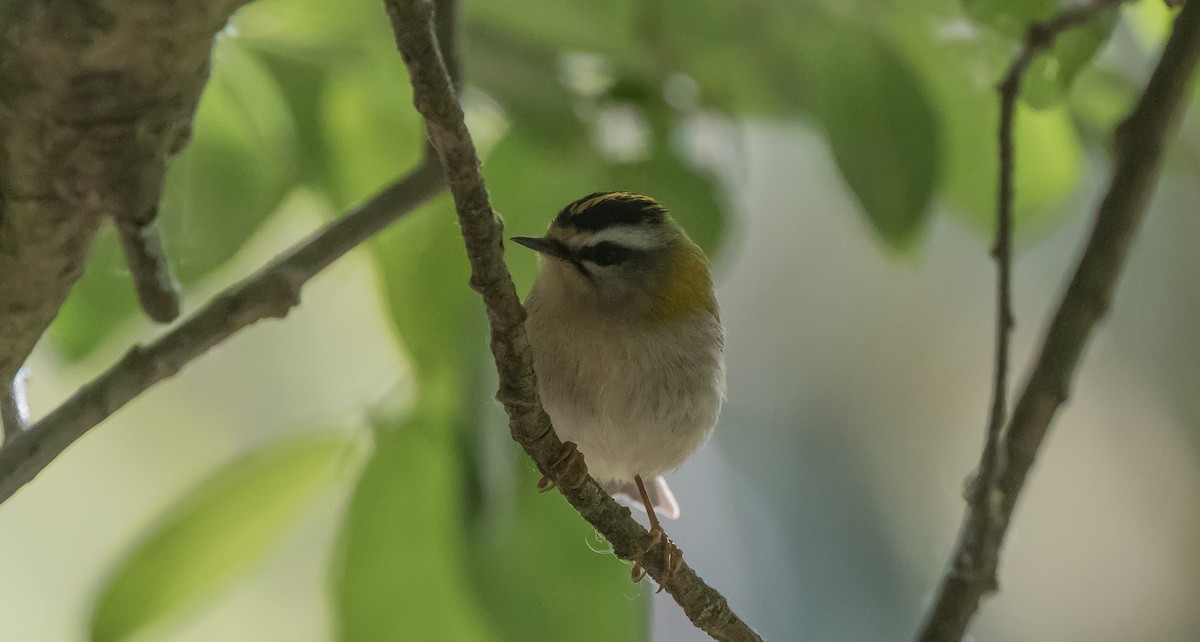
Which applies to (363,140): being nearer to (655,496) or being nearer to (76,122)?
(76,122)

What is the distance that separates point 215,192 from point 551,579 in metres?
0.27

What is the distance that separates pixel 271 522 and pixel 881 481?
876mm

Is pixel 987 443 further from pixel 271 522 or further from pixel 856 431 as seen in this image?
pixel 856 431

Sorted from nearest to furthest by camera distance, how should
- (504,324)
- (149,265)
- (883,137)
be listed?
1. (504,324)
2. (149,265)
3. (883,137)

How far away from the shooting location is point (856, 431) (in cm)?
127

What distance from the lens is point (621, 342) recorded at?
1.97ft

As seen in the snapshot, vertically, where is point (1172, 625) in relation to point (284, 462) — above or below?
below

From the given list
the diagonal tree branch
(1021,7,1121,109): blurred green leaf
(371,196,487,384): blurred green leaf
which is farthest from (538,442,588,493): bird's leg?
(1021,7,1121,109): blurred green leaf

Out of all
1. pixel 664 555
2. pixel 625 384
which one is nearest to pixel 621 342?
pixel 625 384

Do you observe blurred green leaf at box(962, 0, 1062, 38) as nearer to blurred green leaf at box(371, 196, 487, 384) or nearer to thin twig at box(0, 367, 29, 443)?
blurred green leaf at box(371, 196, 487, 384)

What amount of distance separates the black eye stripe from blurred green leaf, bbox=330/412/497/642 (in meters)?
0.13

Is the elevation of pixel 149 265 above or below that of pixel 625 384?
above

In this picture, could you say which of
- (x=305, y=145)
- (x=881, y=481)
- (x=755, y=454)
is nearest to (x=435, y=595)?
(x=305, y=145)

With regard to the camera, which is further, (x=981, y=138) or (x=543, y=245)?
(x=981, y=138)
